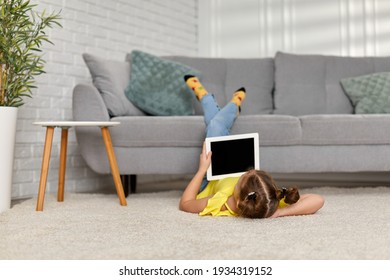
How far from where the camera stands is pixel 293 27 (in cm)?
480

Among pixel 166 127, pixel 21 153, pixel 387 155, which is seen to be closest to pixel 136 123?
pixel 166 127

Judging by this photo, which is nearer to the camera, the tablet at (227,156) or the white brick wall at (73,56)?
the tablet at (227,156)

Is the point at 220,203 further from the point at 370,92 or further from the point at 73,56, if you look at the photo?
the point at 73,56

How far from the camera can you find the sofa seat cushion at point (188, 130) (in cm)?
291

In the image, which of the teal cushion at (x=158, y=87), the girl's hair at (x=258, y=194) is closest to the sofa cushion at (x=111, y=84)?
the teal cushion at (x=158, y=87)

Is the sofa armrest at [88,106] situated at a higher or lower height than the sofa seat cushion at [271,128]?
higher

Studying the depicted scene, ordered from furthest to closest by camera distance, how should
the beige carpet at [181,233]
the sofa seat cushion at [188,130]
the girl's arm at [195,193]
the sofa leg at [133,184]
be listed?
1. the sofa leg at [133,184]
2. the sofa seat cushion at [188,130]
3. the girl's arm at [195,193]
4. the beige carpet at [181,233]

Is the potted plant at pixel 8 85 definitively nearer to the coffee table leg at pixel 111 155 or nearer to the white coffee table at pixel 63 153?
the white coffee table at pixel 63 153

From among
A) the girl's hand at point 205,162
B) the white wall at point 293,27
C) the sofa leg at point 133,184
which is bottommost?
the sofa leg at point 133,184

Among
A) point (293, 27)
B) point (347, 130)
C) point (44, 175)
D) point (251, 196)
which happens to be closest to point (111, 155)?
point (44, 175)

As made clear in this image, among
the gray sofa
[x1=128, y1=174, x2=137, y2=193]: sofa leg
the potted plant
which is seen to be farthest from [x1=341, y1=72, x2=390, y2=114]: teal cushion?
the potted plant

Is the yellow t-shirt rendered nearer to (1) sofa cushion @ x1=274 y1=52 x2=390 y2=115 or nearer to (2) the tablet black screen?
(2) the tablet black screen

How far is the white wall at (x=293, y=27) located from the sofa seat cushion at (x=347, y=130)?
1.87 metres
